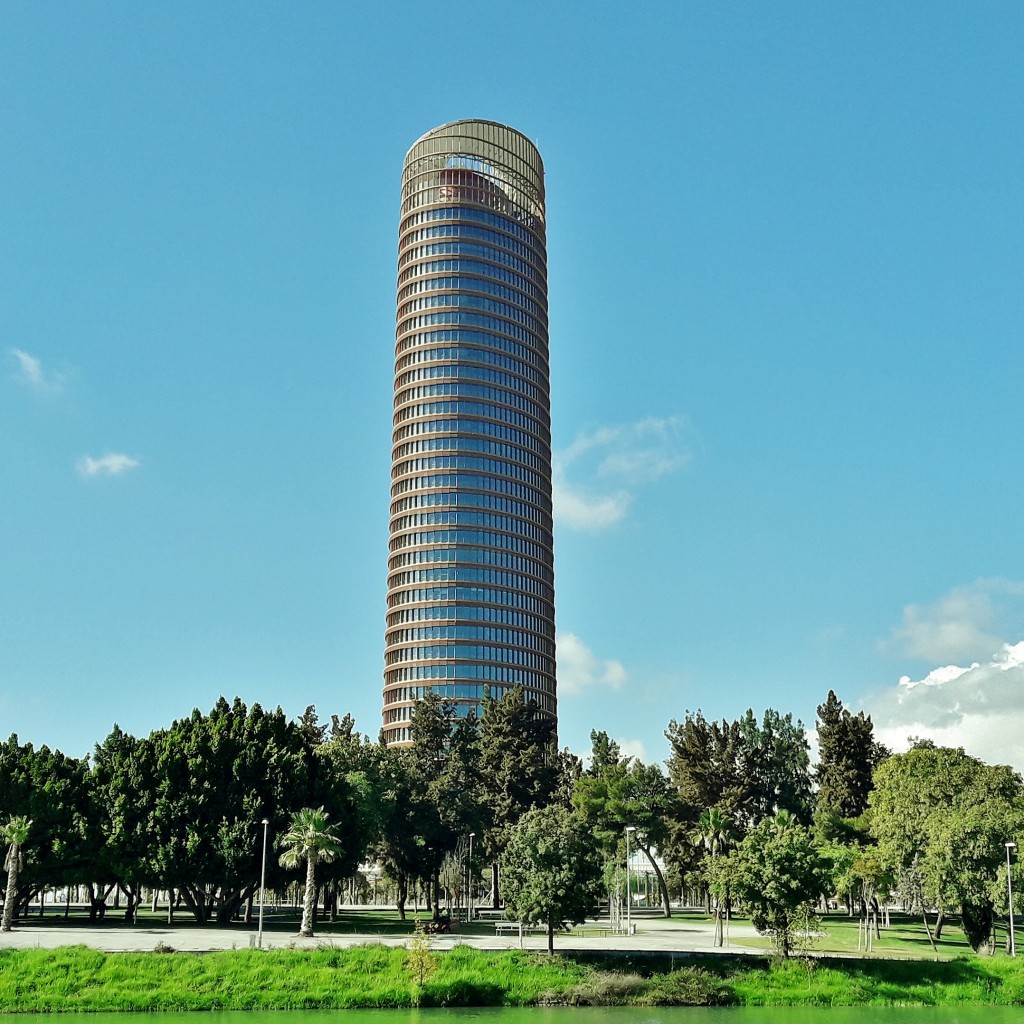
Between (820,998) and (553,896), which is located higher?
(553,896)

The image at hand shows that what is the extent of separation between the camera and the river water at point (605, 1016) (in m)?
51.3

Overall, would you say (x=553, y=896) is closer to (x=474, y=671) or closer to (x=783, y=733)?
(x=783, y=733)

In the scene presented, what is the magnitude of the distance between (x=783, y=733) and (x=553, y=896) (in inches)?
2695

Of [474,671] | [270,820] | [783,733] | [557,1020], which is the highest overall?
[474,671]

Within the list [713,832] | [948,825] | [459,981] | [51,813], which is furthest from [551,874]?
[51,813]

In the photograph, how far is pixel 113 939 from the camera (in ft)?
222

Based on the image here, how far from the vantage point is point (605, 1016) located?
5306cm

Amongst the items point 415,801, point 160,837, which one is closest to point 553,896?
point 160,837

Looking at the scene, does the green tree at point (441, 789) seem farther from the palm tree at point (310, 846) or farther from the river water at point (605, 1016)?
the river water at point (605, 1016)

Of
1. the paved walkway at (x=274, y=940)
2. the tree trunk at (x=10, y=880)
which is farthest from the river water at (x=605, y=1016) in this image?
the tree trunk at (x=10, y=880)

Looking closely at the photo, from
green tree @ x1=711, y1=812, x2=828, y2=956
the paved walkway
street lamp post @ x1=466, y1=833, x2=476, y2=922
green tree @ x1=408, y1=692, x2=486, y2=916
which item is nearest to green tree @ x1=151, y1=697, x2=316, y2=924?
the paved walkway

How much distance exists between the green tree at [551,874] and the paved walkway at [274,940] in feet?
7.75

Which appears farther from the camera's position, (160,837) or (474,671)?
(474,671)

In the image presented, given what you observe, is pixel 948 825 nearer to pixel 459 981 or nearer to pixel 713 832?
pixel 713 832
